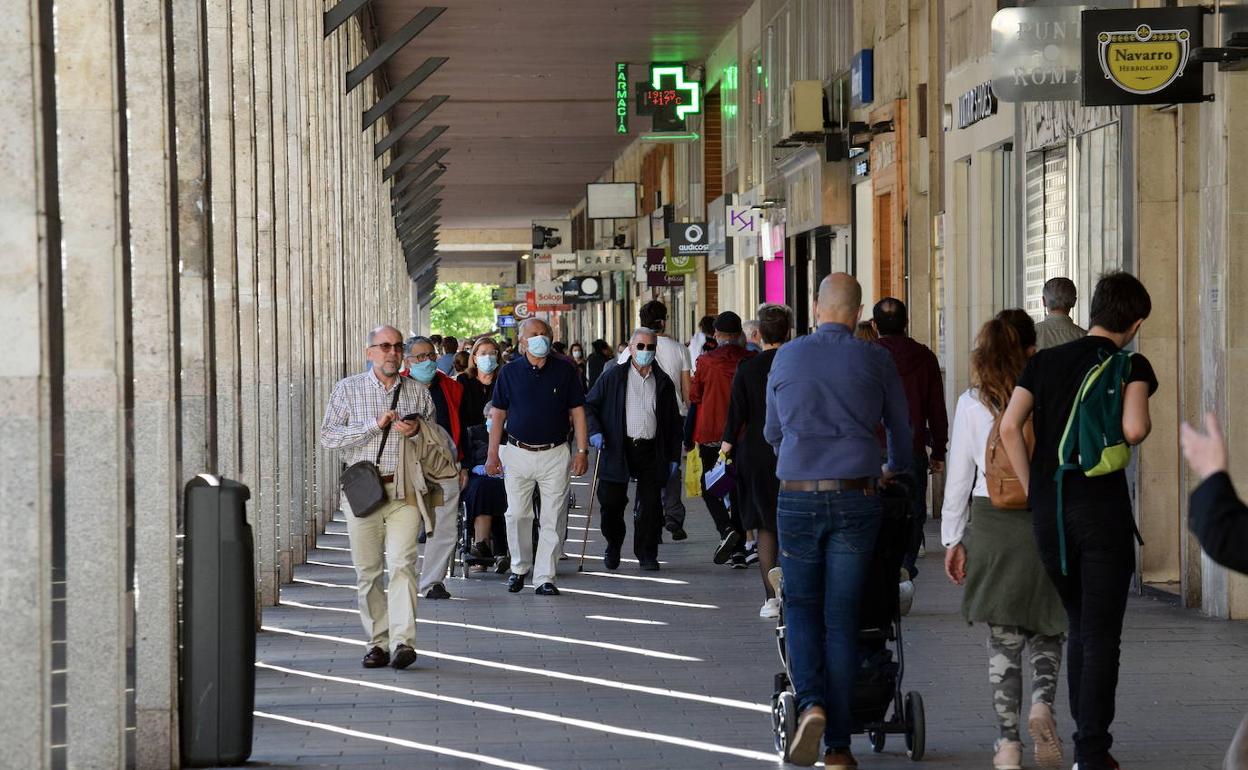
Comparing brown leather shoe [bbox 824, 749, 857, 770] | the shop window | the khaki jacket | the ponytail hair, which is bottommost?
brown leather shoe [bbox 824, 749, 857, 770]

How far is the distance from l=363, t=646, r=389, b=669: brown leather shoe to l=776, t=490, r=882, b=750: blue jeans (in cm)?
338

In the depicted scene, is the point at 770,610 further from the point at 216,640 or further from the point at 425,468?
the point at 216,640

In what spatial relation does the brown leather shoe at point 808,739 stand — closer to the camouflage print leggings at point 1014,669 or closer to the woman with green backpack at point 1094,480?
the camouflage print leggings at point 1014,669

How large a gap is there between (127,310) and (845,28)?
57.5 ft

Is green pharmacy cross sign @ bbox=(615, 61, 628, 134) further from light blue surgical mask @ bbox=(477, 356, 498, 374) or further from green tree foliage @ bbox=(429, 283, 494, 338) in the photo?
green tree foliage @ bbox=(429, 283, 494, 338)

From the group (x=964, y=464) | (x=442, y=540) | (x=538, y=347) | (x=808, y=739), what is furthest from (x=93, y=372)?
(x=538, y=347)

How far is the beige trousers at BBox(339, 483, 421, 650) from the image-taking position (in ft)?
32.8

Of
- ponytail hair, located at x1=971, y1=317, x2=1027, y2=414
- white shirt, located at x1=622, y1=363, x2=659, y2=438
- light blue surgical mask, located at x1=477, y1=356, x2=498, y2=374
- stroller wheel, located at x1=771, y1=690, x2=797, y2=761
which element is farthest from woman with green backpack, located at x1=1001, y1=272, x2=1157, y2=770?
light blue surgical mask, located at x1=477, y1=356, x2=498, y2=374

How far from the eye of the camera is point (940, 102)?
1966cm

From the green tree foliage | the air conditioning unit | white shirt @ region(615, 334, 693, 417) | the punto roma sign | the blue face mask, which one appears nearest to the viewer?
the punto roma sign

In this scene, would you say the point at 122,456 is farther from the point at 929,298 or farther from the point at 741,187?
the point at 741,187

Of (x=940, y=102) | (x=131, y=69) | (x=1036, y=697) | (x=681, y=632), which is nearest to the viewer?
(x=1036, y=697)

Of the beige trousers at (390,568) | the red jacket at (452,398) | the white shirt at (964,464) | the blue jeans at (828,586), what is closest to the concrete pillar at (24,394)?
the blue jeans at (828,586)

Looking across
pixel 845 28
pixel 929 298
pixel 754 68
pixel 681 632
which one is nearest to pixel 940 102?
pixel 929 298
